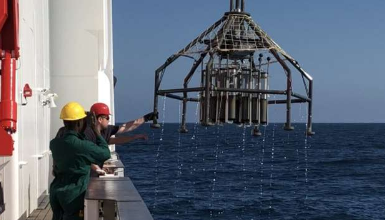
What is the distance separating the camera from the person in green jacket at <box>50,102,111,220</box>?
20.9ft

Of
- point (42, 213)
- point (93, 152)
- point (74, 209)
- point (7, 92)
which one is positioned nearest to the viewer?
point (7, 92)

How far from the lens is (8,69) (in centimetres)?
525

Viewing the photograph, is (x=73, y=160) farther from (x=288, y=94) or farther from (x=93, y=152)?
(x=288, y=94)

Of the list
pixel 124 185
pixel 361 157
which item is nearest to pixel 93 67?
pixel 124 185

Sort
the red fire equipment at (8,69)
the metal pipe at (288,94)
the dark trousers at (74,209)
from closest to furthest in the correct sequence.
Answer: the red fire equipment at (8,69) < the dark trousers at (74,209) < the metal pipe at (288,94)

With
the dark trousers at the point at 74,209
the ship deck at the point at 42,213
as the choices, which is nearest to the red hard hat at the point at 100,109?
the dark trousers at the point at 74,209

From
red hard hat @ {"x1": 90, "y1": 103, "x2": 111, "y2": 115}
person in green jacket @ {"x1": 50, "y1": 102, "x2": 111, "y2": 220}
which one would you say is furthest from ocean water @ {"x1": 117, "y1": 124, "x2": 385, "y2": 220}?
person in green jacket @ {"x1": 50, "y1": 102, "x2": 111, "y2": 220}

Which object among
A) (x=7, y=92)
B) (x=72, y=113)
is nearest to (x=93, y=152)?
(x=72, y=113)

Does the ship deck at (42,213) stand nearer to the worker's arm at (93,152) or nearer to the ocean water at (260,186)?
the worker's arm at (93,152)

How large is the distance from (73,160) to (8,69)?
55.3 inches

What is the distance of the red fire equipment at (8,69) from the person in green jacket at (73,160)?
3.48 feet

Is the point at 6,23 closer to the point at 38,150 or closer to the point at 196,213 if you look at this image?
the point at 38,150

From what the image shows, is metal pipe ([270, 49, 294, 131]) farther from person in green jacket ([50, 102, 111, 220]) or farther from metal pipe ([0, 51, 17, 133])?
metal pipe ([0, 51, 17, 133])

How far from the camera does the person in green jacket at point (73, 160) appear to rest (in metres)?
6.36
